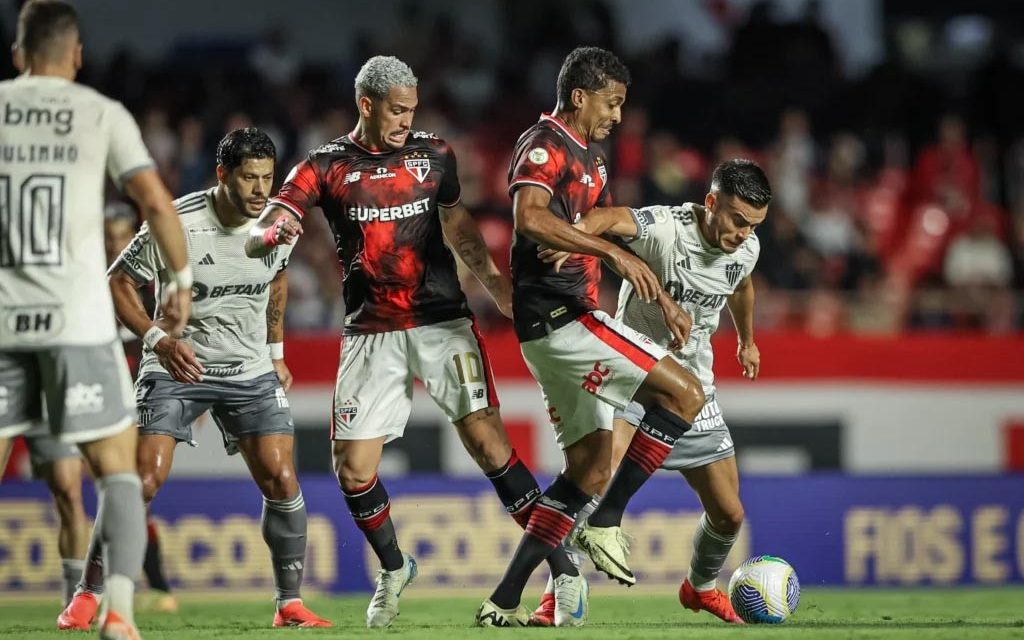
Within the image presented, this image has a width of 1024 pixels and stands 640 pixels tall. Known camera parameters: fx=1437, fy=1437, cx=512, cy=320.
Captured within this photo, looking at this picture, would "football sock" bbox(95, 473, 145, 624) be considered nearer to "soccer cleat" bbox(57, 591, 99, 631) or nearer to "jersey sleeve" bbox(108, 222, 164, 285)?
"soccer cleat" bbox(57, 591, 99, 631)

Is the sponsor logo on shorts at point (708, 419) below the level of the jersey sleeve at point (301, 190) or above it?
below

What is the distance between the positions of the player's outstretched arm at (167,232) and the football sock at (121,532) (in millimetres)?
664

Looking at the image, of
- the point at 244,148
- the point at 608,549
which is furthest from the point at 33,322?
the point at 608,549

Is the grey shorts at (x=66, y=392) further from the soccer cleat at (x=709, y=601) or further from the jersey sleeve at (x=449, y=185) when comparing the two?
the soccer cleat at (x=709, y=601)

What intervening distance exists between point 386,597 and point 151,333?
1856mm

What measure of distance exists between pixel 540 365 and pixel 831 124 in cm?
1046

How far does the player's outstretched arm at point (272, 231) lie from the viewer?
23.1 feet

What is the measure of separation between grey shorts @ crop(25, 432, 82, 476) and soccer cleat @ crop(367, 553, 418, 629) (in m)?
1.75

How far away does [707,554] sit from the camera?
312 inches

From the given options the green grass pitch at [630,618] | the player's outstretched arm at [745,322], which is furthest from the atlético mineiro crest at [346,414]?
the player's outstretched arm at [745,322]

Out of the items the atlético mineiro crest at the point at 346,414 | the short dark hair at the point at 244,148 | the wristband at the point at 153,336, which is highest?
the short dark hair at the point at 244,148

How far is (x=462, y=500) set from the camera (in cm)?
1209

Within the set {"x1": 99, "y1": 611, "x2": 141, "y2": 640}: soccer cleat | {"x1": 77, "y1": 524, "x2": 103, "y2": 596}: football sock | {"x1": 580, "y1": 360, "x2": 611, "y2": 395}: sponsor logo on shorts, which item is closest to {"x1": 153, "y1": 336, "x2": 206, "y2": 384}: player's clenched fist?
{"x1": 77, "y1": 524, "x2": 103, "y2": 596}: football sock

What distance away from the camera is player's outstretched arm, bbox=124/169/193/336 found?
5578 millimetres
